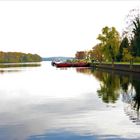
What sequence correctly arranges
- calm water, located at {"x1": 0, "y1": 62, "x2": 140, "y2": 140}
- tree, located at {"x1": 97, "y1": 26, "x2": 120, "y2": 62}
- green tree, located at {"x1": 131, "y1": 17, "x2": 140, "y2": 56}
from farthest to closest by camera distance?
tree, located at {"x1": 97, "y1": 26, "x2": 120, "y2": 62} → green tree, located at {"x1": 131, "y1": 17, "x2": 140, "y2": 56} → calm water, located at {"x1": 0, "y1": 62, "x2": 140, "y2": 140}

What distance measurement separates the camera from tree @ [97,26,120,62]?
10694cm

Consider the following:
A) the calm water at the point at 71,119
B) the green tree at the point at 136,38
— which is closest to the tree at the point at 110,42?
the green tree at the point at 136,38

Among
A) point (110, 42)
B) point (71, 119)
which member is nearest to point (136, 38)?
point (110, 42)

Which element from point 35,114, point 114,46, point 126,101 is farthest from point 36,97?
point 114,46

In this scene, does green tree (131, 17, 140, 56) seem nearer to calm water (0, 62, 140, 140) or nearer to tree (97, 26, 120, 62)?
tree (97, 26, 120, 62)

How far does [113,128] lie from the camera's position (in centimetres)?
1792

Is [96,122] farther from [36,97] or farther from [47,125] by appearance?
[36,97]

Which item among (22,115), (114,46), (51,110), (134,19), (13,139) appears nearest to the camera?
(13,139)

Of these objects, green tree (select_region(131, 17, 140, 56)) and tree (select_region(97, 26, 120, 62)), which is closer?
green tree (select_region(131, 17, 140, 56))

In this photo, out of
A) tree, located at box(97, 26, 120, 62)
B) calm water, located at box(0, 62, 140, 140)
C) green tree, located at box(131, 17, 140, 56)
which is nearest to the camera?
calm water, located at box(0, 62, 140, 140)

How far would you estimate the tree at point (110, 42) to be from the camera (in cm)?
10694

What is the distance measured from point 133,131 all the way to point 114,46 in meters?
90.7

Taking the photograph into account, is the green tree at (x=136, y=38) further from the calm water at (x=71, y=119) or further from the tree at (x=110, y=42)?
the calm water at (x=71, y=119)

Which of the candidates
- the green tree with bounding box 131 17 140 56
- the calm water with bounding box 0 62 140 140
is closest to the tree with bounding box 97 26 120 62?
the green tree with bounding box 131 17 140 56
